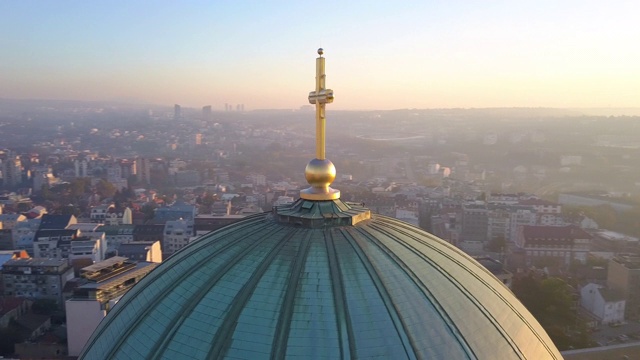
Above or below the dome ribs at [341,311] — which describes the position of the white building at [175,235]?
below

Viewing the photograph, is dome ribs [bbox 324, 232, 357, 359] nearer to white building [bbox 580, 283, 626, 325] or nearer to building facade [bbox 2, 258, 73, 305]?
white building [bbox 580, 283, 626, 325]

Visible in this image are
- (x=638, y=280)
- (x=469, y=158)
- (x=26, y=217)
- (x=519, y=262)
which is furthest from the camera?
(x=469, y=158)

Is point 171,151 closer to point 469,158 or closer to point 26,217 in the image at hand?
point 469,158

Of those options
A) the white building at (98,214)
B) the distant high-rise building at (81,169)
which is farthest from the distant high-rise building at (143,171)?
the white building at (98,214)

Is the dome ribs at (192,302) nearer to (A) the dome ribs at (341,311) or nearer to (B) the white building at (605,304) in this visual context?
(A) the dome ribs at (341,311)

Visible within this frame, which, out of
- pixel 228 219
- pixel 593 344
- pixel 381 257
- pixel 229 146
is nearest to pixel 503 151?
pixel 229 146

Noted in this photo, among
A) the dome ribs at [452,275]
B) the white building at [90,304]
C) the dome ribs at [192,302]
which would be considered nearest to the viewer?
the dome ribs at [192,302]

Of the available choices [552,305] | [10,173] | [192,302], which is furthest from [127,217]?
[192,302]
